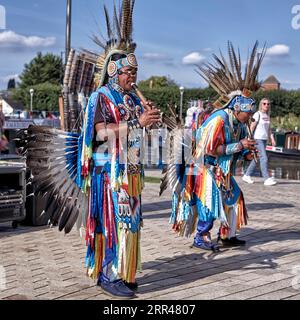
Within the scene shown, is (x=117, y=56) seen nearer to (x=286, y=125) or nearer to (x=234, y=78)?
(x=234, y=78)

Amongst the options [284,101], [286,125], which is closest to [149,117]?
[286,125]

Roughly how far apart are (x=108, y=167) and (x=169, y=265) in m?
1.45

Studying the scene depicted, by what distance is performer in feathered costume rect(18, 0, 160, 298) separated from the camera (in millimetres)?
4047

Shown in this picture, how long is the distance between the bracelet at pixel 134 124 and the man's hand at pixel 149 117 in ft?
0.22

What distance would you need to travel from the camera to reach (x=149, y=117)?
3961 mm

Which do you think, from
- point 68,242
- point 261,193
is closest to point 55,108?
point 261,193

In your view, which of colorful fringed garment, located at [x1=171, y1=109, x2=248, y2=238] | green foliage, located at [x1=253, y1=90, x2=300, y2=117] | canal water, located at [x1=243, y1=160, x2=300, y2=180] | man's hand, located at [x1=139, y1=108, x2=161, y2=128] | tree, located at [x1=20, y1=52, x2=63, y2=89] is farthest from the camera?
tree, located at [x1=20, y1=52, x2=63, y2=89]

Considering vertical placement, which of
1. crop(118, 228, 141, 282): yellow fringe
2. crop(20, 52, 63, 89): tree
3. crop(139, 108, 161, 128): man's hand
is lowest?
crop(118, 228, 141, 282): yellow fringe

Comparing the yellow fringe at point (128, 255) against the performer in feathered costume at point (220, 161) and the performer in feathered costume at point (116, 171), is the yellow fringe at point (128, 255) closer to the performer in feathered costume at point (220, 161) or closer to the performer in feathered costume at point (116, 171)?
the performer in feathered costume at point (116, 171)

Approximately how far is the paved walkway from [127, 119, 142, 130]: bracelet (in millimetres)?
1214

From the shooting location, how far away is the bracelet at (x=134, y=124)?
4.03m

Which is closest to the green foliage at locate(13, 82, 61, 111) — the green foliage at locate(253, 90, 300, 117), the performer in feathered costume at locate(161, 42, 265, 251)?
the green foliage at locate(253, 90, 300, 117)

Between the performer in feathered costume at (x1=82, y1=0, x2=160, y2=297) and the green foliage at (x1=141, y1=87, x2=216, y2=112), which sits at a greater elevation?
the green foliage at (x1=141, y1=87, x2=216, y2=112)

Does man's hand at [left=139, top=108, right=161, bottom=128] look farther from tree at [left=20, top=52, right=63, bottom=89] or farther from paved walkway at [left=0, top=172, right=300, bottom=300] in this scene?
tree at [left=20, top=52, right=63, bottom=89]
